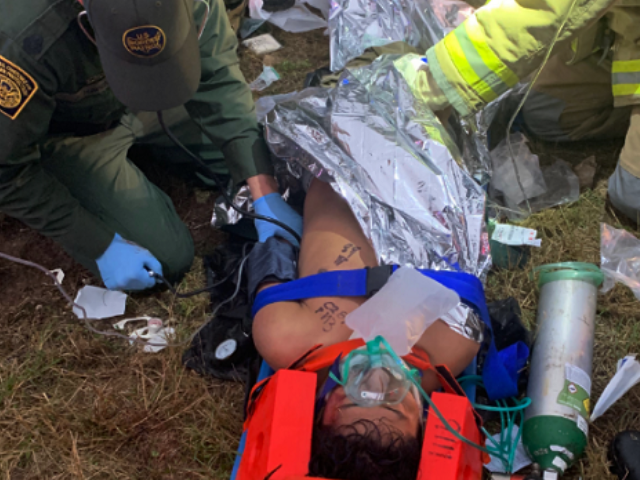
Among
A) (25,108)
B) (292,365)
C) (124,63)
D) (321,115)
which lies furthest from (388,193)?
(25,108)

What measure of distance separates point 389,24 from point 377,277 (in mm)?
1657

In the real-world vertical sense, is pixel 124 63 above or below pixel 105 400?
above

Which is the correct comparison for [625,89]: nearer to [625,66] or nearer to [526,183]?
[625,66]

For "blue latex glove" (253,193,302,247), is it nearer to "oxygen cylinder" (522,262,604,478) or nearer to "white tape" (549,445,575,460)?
"oxygen cylinder" (522,262,604,478)

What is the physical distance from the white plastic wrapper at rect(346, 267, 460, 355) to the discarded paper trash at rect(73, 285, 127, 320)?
116 cm

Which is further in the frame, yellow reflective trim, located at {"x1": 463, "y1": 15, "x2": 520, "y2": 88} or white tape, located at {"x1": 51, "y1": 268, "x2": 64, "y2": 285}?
white tape, located at {"x1": 51, "y1": 268, "x2": 64, "y2": 285}

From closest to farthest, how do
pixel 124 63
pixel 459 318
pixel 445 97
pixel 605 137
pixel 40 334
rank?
pixel 124 63 < pixel 459 318 < pixel 445 97 < pixel 40 334 < pixel 605 137

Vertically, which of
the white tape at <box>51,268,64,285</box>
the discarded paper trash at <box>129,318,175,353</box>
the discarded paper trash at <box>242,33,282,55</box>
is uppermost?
the discarded paper trash at <box>242,33,282,55</box>

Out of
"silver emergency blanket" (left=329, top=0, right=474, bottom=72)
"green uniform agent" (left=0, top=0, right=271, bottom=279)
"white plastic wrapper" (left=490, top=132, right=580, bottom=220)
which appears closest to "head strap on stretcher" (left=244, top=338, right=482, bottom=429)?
"green uniform agent" (left=0, top=0, right=271, bottom=279)

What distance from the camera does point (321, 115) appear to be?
1922 mm

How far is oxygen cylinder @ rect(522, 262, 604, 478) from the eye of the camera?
1.56 m

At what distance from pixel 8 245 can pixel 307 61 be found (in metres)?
1.81

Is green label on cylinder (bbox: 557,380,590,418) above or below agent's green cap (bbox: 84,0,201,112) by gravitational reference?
below

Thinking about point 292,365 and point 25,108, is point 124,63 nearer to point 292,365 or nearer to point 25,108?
point 25,108
